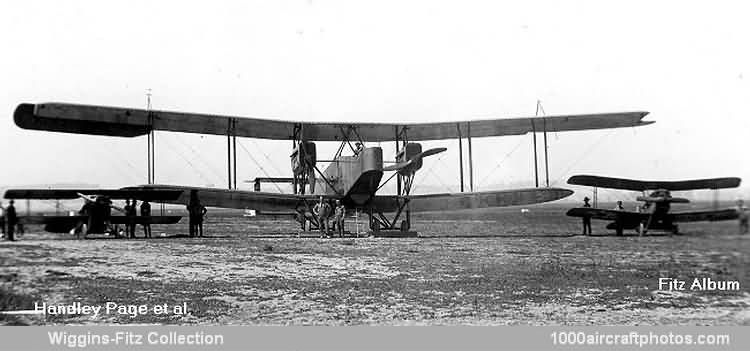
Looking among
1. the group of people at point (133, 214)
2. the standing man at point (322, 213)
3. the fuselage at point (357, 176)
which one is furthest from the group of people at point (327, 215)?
the group of people at point (133, 214)

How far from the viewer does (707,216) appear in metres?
4.96

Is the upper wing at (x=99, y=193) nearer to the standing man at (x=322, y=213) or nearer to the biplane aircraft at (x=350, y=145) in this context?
the biplane aircraft at (x=350, y=145)

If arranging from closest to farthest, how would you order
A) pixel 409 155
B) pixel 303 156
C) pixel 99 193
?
1. pixel 99 193
2. pixel 409 155
3. pixel 303 156

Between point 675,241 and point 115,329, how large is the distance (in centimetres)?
533

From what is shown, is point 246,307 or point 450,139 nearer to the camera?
point 246,307

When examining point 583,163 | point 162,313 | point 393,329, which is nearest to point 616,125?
point 583,163

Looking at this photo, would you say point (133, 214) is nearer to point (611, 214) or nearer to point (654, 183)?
point (611, 214)

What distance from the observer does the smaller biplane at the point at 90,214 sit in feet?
27.8

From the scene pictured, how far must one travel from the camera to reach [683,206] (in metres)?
5.57

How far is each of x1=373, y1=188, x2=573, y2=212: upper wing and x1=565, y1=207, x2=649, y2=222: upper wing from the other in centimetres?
482

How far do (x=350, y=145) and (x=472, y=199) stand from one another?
346 cm

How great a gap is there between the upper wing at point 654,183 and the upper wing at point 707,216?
30 cm

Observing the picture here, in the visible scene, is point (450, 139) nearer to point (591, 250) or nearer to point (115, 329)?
point (591, 250)

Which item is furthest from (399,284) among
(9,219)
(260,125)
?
(260,125)
